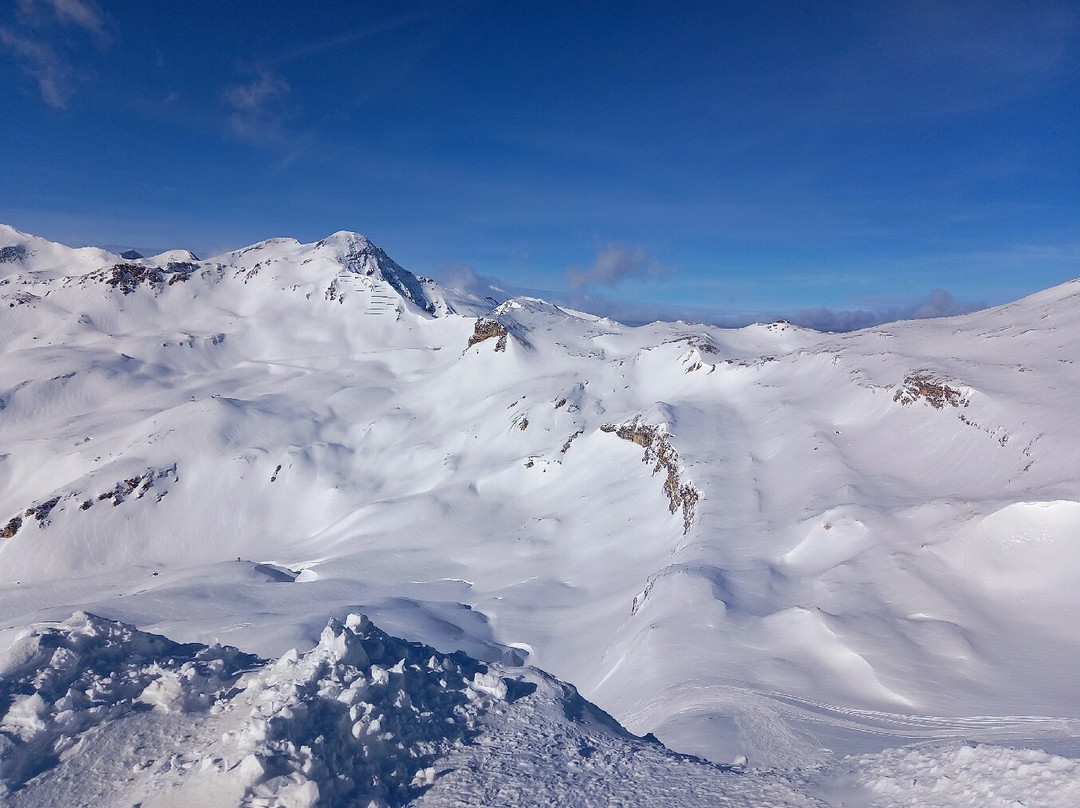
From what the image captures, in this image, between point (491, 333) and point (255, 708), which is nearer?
point (255, 708)

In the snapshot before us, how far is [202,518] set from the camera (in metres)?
53.4

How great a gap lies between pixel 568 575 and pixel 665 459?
8536 millimetres

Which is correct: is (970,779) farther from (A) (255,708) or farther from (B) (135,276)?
(B) (135,276)

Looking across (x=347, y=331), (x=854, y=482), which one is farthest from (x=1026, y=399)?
(x=347, y=331)

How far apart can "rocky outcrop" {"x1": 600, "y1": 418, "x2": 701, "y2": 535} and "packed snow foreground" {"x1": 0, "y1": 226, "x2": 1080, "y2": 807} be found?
0.83ft

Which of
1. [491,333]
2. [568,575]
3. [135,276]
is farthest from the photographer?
[135,276]

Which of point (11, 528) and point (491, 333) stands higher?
point (491, 333)

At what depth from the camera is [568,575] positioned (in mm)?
30625

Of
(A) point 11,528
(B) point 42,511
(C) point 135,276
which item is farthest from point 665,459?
(C) point 135,276

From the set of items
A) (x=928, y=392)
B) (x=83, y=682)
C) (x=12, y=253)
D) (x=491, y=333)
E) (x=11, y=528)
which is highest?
(x=12, y=253)

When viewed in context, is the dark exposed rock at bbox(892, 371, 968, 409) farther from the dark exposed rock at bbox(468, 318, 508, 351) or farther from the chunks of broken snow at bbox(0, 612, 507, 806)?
the dark exposed rock at bbox(468, 318, 508, 351)

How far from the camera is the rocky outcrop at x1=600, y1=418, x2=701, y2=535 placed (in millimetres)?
28000

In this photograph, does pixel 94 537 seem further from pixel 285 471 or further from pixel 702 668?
pixel 702 668

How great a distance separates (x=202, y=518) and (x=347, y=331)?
151ft
